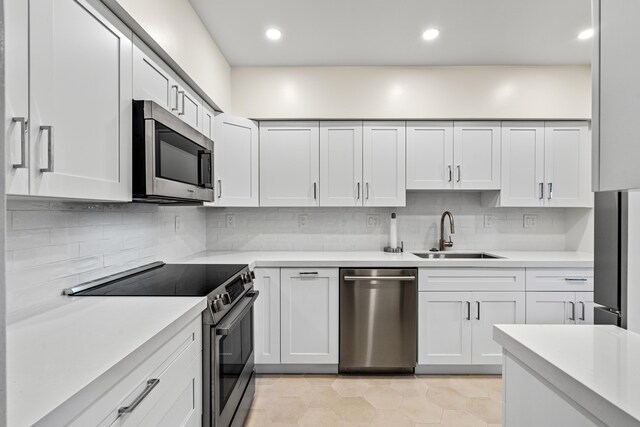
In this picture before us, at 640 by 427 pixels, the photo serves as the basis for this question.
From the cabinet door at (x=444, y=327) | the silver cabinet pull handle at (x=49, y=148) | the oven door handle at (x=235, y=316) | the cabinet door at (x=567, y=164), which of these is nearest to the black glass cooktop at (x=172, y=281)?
the oven door handle at (x=235, y=316)

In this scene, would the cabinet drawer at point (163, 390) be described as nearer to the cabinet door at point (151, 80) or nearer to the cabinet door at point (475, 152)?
the cabinet door at point (151, 80)

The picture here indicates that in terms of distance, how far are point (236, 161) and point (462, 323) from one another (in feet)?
7.36

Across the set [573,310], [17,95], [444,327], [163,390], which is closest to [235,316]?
[163,390]

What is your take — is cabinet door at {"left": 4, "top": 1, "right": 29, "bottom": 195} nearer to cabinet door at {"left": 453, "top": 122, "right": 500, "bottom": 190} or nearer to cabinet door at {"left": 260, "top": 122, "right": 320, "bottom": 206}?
cabinet door at {"left": 260, "top": 122, "right": 320, "bottom": 206}

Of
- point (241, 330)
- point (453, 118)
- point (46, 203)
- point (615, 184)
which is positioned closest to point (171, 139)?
point (46, 203)

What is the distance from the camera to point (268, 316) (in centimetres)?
273

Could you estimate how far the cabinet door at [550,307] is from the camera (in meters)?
2.70

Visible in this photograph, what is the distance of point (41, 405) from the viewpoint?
2.18 feet

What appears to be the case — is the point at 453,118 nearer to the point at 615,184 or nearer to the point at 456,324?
the point at 456,324

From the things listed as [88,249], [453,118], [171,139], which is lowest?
[88,249]

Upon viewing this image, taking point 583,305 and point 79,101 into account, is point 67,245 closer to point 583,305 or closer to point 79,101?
point 79,101

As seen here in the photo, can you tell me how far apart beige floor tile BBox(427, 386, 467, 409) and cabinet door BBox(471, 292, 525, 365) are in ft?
1.22

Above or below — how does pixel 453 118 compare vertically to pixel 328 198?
above

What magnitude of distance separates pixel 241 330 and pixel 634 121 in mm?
1945
